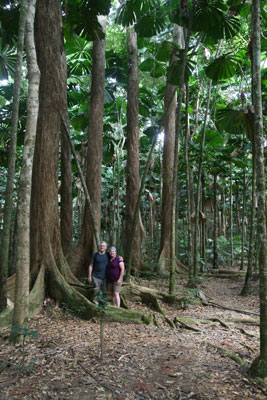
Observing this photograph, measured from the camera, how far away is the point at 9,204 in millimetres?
5785

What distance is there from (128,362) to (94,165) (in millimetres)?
6579

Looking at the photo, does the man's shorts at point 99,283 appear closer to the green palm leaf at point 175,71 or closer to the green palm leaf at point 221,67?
the green palm leaf at point 175,71

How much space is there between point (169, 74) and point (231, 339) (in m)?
6.90

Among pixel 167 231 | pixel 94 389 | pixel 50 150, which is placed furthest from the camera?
pixel 167 231

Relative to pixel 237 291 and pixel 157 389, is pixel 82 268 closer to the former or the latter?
pixel 157 389

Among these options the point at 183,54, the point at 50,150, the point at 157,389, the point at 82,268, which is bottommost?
the point at 157,389

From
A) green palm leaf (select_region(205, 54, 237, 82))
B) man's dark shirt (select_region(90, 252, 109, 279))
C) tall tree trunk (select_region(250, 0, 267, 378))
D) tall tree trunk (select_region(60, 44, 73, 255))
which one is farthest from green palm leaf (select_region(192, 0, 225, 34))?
man's dark shirt (select_region(90, 252, 109, 279))

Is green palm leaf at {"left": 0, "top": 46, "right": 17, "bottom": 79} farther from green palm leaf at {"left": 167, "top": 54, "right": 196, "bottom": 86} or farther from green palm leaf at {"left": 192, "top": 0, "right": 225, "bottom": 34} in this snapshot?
green palm leaf at {"left": 192, "top": 0, "right": 225, "bottom": 34}

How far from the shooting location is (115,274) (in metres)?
6.93

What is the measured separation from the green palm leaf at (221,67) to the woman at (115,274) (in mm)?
5508

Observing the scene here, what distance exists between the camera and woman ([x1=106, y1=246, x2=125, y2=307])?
6926 mm

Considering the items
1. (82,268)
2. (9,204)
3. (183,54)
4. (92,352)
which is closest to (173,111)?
(183,54)

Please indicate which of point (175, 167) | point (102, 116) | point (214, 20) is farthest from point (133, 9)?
point (175, 167)

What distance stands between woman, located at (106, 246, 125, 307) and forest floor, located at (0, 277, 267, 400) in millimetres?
906
